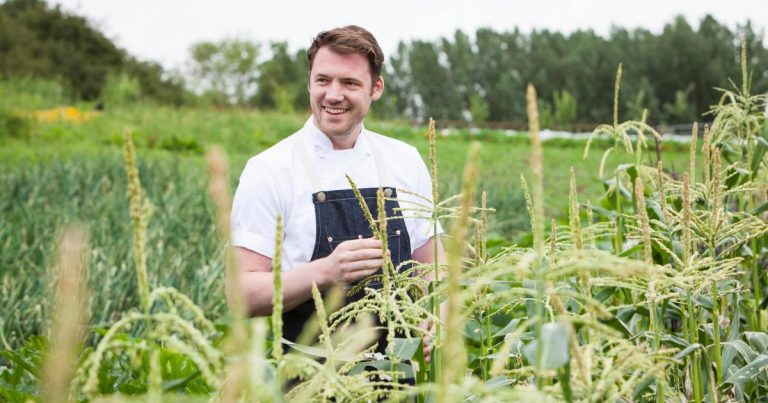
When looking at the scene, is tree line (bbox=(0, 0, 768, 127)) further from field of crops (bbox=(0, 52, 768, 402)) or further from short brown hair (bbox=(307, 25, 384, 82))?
short brown hair (bbox=(307, 25, 384, 82))

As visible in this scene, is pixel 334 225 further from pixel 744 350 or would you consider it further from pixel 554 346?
pixel 554 346

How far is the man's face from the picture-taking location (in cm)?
222

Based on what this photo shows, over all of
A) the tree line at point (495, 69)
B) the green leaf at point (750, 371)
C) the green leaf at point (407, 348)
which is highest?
the tree line at point (495, 69)

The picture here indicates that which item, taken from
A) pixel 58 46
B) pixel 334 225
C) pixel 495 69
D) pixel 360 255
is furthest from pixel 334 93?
pixel 495 69

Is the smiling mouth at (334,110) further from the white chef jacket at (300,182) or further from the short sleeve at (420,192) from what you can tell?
the short sleeve at (420,192)

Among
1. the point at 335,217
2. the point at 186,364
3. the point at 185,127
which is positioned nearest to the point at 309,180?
the point at 335,217

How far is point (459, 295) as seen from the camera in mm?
659

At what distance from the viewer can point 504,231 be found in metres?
6.86

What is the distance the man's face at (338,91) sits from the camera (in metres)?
2.22

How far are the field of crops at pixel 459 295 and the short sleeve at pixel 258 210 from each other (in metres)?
0.30

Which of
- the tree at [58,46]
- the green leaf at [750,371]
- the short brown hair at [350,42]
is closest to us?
the green leaf at [750,371]

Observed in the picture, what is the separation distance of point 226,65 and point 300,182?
161 feet

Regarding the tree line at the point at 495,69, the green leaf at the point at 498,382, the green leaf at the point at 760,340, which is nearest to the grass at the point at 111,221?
the green leaf at the point at 760,340

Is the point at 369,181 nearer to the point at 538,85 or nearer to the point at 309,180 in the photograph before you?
the point at 309,180
